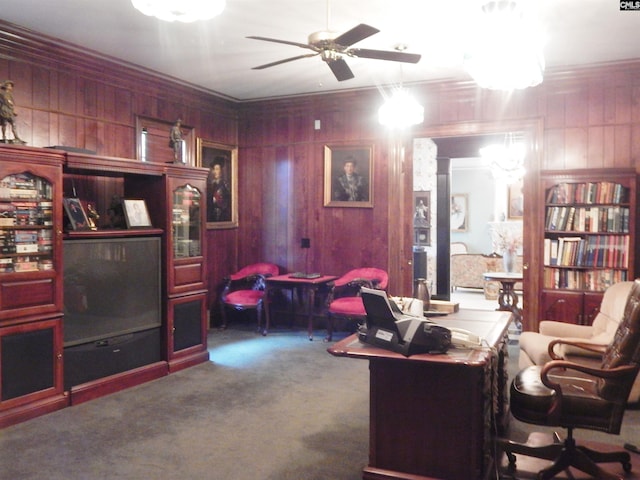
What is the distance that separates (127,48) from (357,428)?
3.83m

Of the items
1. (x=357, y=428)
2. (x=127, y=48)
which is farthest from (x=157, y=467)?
(x=127, y=48)

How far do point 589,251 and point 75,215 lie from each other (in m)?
4.64

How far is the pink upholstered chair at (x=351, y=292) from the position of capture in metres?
6.02

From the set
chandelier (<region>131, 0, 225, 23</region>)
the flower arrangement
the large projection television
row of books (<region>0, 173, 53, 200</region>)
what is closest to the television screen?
the large projection television

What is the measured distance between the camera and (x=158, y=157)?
6109mm

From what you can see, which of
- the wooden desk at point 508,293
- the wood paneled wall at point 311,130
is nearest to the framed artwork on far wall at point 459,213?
the wooden desk at point 508,293

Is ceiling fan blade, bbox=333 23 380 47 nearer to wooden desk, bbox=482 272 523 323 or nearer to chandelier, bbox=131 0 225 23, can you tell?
chandelier, bbox=131 0 225 23

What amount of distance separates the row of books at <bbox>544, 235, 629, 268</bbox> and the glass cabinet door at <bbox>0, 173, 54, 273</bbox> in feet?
14.8

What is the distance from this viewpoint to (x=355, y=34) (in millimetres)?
3258

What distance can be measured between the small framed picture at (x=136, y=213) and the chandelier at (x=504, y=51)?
3042 mm

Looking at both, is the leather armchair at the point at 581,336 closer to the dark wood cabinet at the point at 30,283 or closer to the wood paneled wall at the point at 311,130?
the wood paneled wall at the point at 311,130

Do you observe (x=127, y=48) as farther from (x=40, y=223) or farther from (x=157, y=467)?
(x=157, y=467)

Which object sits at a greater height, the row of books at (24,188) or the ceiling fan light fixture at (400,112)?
the ceiling fan light fixture at (400,112)

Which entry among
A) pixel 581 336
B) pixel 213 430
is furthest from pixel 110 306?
pixel 581 336
